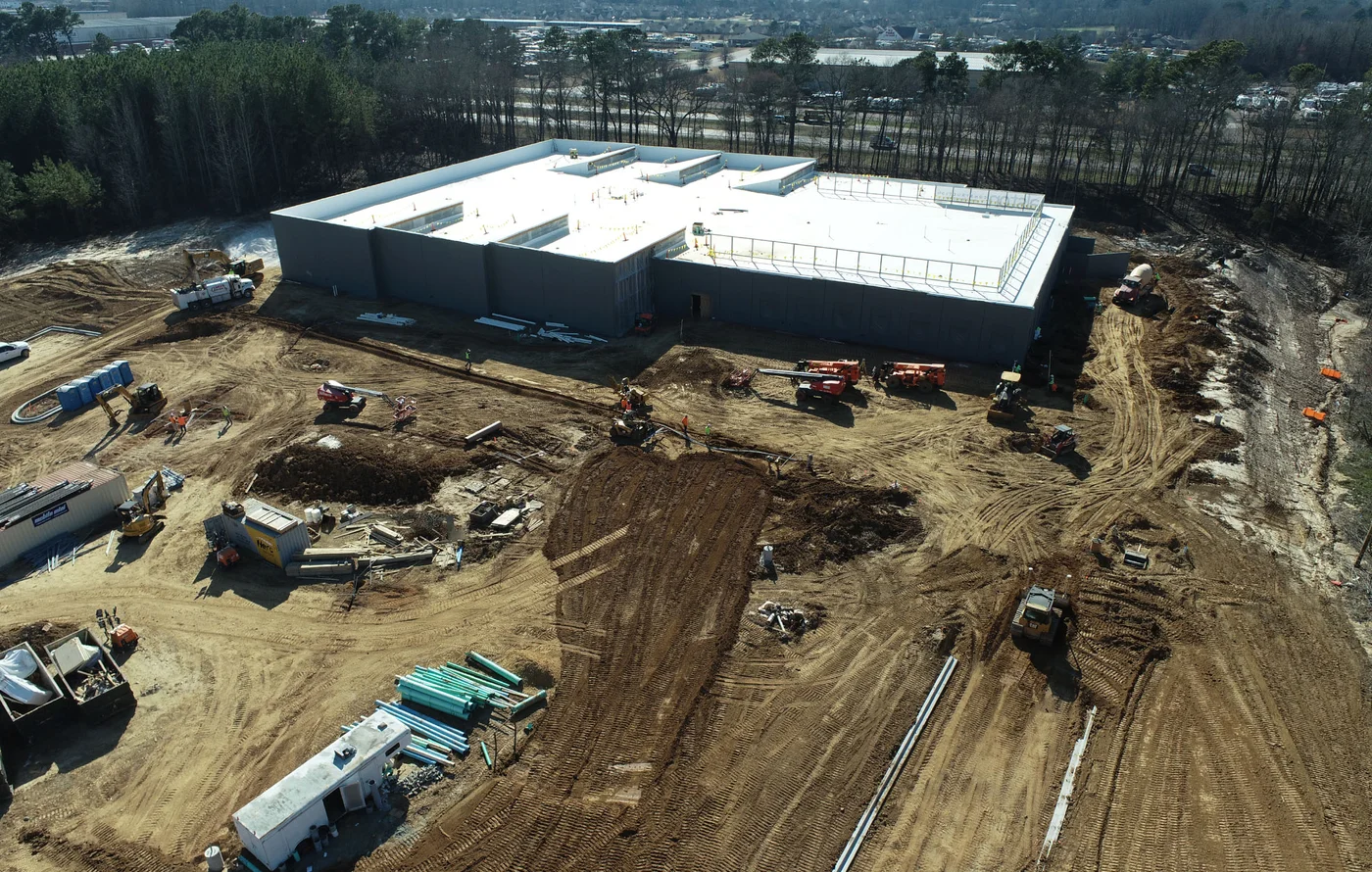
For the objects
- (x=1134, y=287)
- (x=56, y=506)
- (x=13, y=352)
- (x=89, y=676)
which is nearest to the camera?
(x=89, y=676)

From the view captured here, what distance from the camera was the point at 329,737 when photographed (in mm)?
17266

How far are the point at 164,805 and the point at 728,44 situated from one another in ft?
616

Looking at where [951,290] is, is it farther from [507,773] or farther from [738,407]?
[507,773]

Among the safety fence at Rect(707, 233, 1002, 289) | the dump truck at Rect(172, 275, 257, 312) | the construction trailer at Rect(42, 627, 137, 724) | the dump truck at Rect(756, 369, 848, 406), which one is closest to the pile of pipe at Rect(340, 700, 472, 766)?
the construction trailer at Rect(42, 627, 137, 724)

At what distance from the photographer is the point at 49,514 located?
2291 centimetres

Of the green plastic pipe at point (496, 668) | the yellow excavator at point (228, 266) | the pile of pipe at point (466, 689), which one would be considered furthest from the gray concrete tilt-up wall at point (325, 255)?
the pile of pipe at point (466, 689)

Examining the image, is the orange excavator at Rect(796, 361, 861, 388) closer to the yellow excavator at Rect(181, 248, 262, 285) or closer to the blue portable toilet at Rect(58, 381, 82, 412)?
the blue portable toilet at Rect(58, 381, 82, 412)

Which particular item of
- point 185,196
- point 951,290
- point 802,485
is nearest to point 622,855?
point 802,485

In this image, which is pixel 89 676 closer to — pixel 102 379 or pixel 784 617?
pixel 784 617

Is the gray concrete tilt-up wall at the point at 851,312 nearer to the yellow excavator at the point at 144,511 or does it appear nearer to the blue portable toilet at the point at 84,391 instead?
the yellow excavator at the point at 144,511

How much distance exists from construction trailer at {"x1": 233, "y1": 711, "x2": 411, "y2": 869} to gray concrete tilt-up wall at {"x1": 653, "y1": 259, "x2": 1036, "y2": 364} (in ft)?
78.0

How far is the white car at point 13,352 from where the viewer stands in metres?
34.1

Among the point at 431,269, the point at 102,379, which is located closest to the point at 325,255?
the point at 431,269

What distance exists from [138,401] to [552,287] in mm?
15324
